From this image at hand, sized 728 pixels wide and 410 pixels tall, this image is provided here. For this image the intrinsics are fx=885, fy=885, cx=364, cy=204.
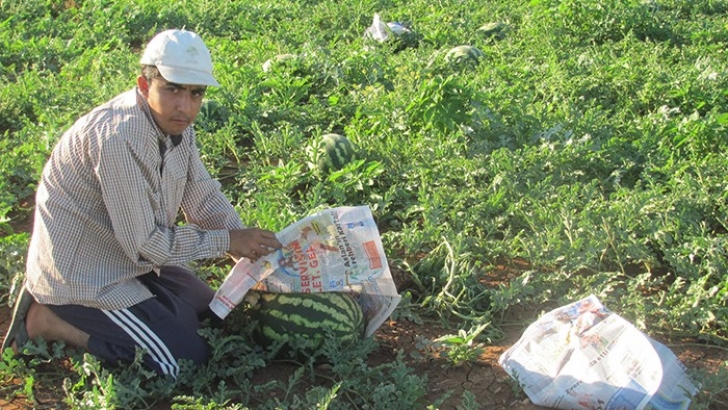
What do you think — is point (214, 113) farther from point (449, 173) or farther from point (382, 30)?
point (382, 30)

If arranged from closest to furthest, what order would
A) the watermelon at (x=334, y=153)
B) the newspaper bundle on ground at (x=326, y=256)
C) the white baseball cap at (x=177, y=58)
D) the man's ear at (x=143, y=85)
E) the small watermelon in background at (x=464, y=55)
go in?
the white baseball cap at (x=177, y=58) → the man's ear at (x=143, y=85) → the newspaper bundle on ground at (x=326, y=256) → the watermelon at (x=334, y=153) → the small watermelon in background at (x=464, y=55)

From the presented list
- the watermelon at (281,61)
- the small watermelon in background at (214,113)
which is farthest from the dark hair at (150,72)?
the watermelon at (281,61)

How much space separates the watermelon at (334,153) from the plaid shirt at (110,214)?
162 centimetres

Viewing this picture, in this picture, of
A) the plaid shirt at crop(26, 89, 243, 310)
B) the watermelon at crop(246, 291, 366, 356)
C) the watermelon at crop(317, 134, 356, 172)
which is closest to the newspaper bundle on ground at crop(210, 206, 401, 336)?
the watermelon at crop(246, 291, 366, 356)

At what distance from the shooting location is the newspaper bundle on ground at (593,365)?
3408 millimetres

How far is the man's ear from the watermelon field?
1041mm

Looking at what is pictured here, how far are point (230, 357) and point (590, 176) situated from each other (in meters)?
2.63

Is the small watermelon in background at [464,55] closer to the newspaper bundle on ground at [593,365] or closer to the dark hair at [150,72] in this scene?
the newspaper bundle on ground at [593,365]

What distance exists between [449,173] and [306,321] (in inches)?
69.4

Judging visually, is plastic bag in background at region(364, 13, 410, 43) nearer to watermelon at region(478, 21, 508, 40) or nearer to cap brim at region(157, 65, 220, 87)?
watermelon at region(478, 21, 508, 40)

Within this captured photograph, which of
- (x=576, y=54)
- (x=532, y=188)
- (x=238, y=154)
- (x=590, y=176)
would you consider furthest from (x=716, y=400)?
(x=576, y=54)

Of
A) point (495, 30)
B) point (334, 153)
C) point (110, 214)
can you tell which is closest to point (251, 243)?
point (110, 214)

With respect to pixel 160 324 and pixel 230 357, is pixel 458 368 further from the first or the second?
pixel 160 324

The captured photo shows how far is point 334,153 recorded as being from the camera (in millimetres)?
5371
